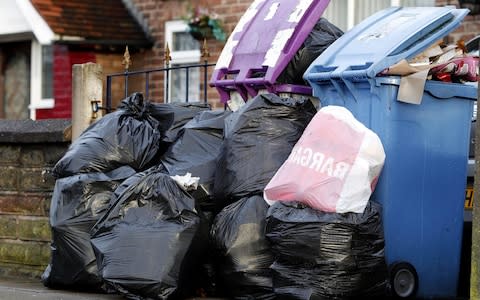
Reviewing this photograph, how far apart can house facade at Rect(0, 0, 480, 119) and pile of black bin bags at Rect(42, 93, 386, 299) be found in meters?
5.16

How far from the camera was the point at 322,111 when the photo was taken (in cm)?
575

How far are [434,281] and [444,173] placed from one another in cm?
57

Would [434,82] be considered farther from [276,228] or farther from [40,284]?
[40,284]

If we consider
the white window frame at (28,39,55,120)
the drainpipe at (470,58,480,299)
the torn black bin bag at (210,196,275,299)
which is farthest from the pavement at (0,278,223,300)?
the white window frame at (28,39,55,120)

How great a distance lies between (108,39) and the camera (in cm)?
1288

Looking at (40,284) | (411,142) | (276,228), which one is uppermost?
(411,142)

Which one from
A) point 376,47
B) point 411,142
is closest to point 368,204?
point 411,142

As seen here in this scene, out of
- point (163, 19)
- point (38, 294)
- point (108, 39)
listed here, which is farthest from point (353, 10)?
point (38, 294)

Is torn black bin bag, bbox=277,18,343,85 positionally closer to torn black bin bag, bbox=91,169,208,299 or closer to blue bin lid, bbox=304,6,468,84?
blue bin lid, bbox=304,6,468,84

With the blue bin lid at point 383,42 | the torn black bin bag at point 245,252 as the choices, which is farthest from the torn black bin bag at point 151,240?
the blue bin lid at point 383,42

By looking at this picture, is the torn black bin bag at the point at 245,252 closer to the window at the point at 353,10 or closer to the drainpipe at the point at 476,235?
the drainpipe at the point at 476,235

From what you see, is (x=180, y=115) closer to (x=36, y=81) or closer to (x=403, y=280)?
(x=403, y=280)

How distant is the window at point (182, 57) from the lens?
12.4m

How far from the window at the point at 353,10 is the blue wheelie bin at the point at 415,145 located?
4.41m
